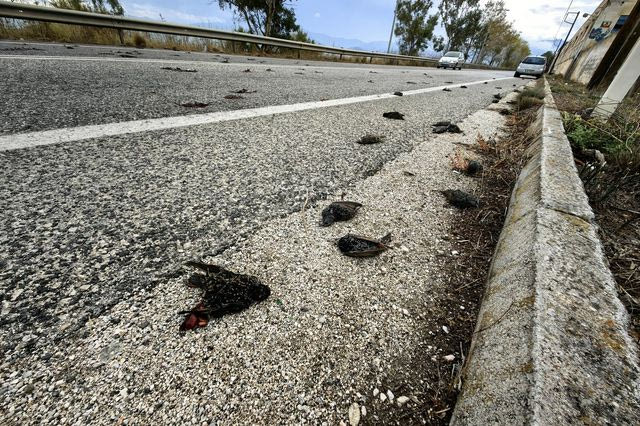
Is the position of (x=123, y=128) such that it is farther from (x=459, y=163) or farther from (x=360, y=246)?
(x=459, y=163)

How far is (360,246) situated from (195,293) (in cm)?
63

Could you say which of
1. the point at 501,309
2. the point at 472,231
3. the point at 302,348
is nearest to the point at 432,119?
the point at 472,231

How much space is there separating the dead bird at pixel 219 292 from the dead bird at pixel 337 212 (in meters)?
0.49

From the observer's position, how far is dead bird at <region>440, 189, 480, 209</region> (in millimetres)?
1587

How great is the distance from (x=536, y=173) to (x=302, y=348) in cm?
142

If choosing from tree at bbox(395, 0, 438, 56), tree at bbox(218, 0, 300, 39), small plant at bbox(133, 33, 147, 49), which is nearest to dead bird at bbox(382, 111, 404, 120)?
small plant at bbox(133, 33, 147, 49)

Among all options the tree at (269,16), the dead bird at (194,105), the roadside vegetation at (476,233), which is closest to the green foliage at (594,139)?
the roadside vegetation at (476,233)

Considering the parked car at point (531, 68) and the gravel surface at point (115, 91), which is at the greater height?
the gravel surface at point (115, 91)

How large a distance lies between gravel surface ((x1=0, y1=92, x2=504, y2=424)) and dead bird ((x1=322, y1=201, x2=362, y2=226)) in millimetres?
49

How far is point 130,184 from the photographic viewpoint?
4.75 ft

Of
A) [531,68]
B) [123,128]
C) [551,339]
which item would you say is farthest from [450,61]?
[551,339]

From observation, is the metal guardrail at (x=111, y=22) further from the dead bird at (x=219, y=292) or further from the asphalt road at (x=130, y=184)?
the dead bird at (x=219, y=292)

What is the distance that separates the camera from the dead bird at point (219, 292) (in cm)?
88

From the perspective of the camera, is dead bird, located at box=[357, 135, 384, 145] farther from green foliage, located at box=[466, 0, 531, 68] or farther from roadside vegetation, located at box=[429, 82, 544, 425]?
green foliage, located at box=[466, 0, 531, 68]
